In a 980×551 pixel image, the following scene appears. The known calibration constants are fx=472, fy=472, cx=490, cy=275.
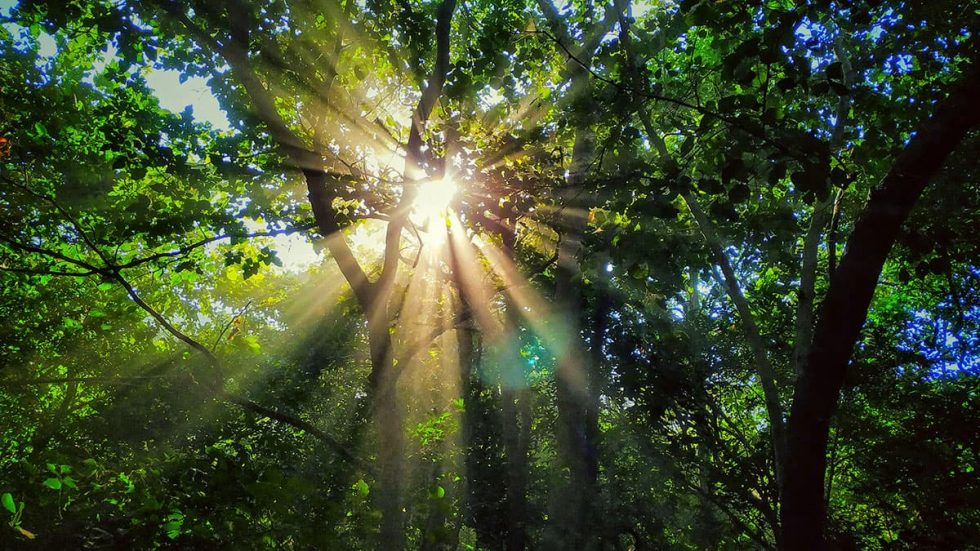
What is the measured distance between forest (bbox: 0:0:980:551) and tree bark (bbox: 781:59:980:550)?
17 mm

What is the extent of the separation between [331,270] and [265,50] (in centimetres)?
1136

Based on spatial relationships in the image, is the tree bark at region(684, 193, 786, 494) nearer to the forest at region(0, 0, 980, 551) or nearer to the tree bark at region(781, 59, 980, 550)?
the forest at region(0, 0, 980, 551)

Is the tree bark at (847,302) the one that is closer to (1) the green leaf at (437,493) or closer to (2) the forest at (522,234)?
(2) the forest at (522,234)

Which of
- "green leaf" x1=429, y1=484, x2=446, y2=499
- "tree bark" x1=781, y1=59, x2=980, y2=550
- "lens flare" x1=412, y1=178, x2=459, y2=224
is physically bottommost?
"green leaf" x1=429, y1=484, x2=446, y2=499

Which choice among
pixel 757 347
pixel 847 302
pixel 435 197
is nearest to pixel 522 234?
pixel 435 197

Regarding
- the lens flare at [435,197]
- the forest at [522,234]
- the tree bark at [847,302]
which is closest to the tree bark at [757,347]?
the forest at [522,234]

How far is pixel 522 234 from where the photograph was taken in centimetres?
750

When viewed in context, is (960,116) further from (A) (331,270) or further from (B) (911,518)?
(A) (331,270)

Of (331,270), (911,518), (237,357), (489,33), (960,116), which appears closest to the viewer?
(960,116)

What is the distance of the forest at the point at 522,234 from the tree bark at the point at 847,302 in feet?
0.06

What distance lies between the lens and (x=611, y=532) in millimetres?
9523

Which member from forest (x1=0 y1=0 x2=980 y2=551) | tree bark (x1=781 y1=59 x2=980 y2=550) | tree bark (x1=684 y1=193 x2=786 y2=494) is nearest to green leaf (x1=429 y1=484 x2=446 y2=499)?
forest (x1=0 y1=0 x2=980 y2=551)

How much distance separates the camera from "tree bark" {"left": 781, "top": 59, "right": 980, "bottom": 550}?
9.45ft

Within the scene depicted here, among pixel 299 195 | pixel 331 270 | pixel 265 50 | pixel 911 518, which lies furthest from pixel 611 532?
pixel 331 270
